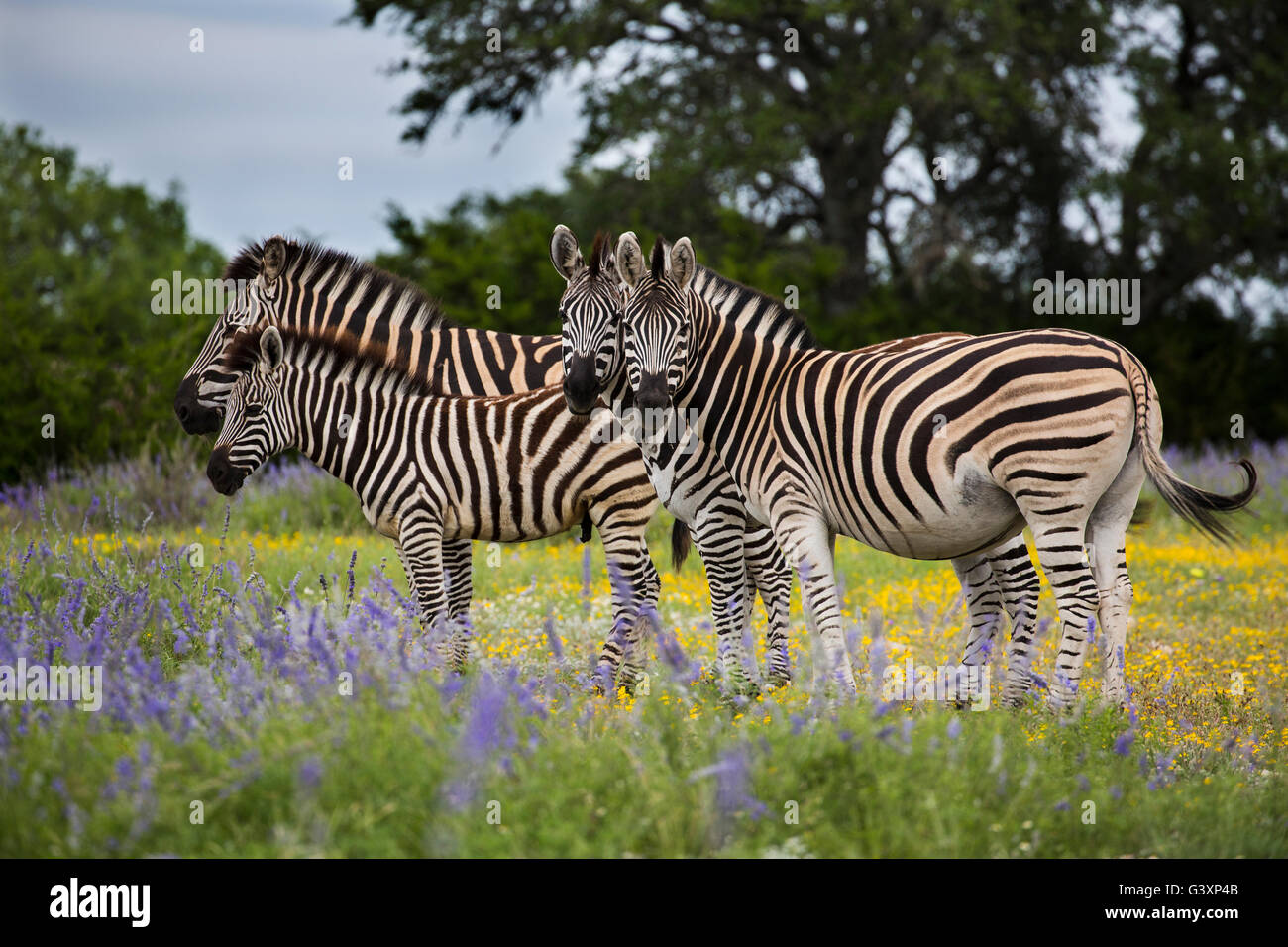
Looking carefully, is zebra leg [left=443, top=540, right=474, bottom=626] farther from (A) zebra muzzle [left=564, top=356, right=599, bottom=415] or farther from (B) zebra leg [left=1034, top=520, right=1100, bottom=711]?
(B) zebra leg [left=1034, top=520, right=1100, bottom=711]

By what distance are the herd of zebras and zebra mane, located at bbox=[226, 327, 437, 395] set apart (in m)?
0.01

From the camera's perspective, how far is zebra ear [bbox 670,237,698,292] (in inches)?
240

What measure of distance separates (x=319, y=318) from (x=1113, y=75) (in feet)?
62.7

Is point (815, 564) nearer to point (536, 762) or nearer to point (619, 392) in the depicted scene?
point (619, 392)

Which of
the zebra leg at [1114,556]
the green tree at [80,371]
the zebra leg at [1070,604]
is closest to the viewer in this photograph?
the zebra leg at [1070,604]

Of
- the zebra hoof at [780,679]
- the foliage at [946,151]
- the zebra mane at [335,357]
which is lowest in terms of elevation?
the zebra hoof at [780,679]

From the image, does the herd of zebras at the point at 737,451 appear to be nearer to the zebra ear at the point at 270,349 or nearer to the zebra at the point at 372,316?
the zebra ear at the point at 270,349

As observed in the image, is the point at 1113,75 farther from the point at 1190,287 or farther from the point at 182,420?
the point at 182,420

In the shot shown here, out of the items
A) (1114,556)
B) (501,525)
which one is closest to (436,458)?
(501,525)

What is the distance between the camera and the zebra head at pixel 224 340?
7484mm

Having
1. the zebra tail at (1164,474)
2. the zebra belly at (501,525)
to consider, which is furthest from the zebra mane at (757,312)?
the zebra tail at (1164,474)

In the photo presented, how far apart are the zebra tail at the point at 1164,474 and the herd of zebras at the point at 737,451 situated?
1 centimetres

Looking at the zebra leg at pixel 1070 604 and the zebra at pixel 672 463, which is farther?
the zebra at pixel 672 463
